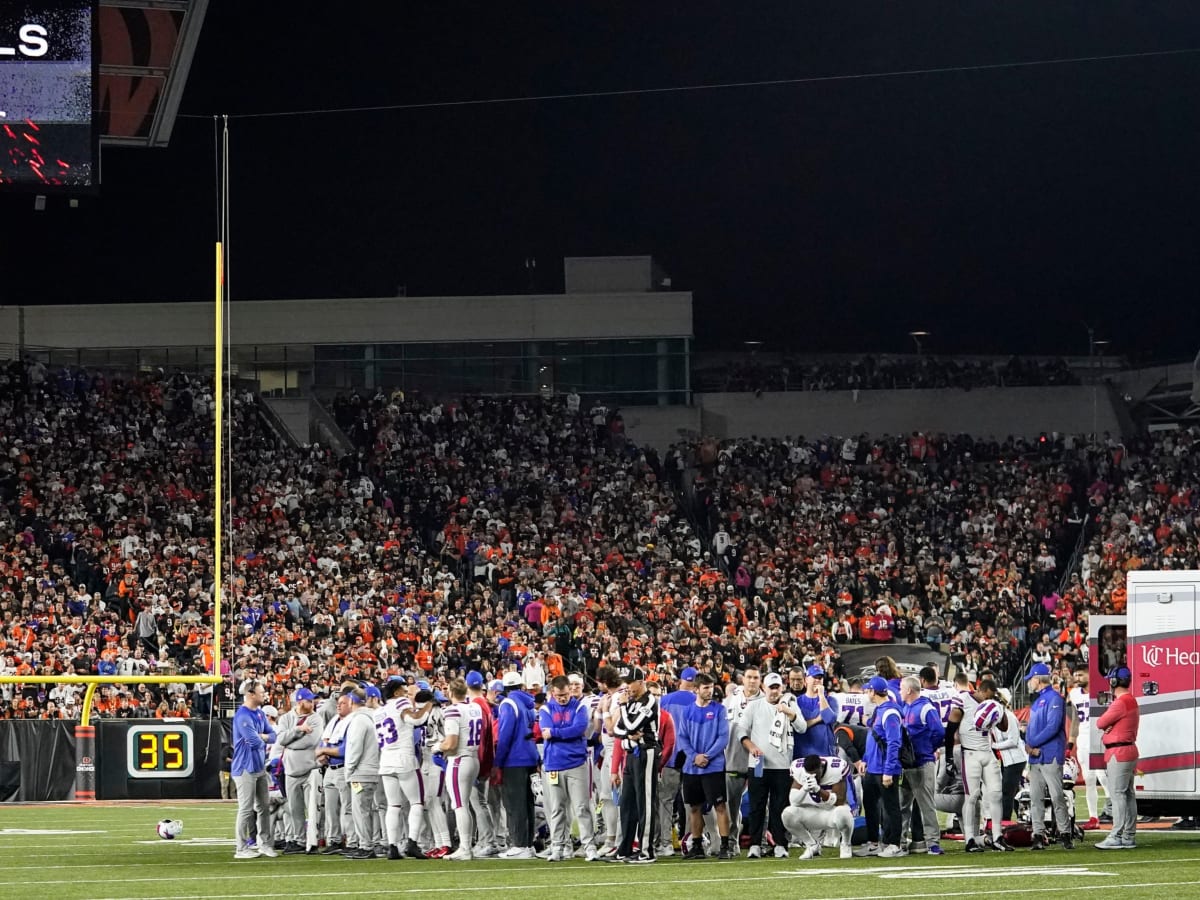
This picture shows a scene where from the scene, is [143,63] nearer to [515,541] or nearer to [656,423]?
[515,541]

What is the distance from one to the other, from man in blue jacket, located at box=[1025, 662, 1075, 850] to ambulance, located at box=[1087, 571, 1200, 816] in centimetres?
80

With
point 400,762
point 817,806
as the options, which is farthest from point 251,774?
point 817,806

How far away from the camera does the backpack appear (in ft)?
48.4

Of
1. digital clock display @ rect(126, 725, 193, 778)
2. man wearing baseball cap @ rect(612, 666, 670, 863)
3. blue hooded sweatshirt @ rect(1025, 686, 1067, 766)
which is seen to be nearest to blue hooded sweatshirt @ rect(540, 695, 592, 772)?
man wearing baseball cap @ rect(612, 666, 670, 863)

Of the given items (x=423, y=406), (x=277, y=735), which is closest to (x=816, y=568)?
(x=423, y=406)

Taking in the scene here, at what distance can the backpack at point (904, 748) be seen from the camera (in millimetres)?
14766

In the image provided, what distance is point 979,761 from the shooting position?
1514 centimetres

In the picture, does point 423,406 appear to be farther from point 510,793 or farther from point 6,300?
point 510,793

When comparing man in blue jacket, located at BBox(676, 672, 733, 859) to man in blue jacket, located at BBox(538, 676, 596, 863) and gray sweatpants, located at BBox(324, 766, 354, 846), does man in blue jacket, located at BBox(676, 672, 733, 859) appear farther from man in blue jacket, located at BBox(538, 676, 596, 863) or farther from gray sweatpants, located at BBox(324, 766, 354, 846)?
gray sweatpants, located at BBox(324, 766, 354, 846)

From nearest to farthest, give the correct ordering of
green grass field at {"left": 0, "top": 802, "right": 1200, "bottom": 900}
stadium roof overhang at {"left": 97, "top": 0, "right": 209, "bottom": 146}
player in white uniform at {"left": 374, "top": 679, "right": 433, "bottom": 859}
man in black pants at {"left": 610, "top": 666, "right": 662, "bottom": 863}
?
green grass field at {"left": 0, "top": 802, "right": 1200, "bottom": 900} → man in black pants at {"left": 610, "top": 666, "right": 662, "bottom": 863} → player in white uniform at {"left": 374, "top": 679, "right": 433, "bottom": 859} → stadium roof overhang at {"left": 97, "top": 0, "right": 209, "bottom": 146}

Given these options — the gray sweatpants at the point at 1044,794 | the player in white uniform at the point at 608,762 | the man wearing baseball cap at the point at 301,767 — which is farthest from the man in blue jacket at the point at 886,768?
the man wearing baseball cap at the point at 301,767

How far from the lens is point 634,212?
49719mm

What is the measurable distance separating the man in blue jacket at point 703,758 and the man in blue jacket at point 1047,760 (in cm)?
279

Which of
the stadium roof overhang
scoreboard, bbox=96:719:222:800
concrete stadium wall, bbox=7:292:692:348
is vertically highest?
concrete stadium wall, bbox=7:292:692:348
